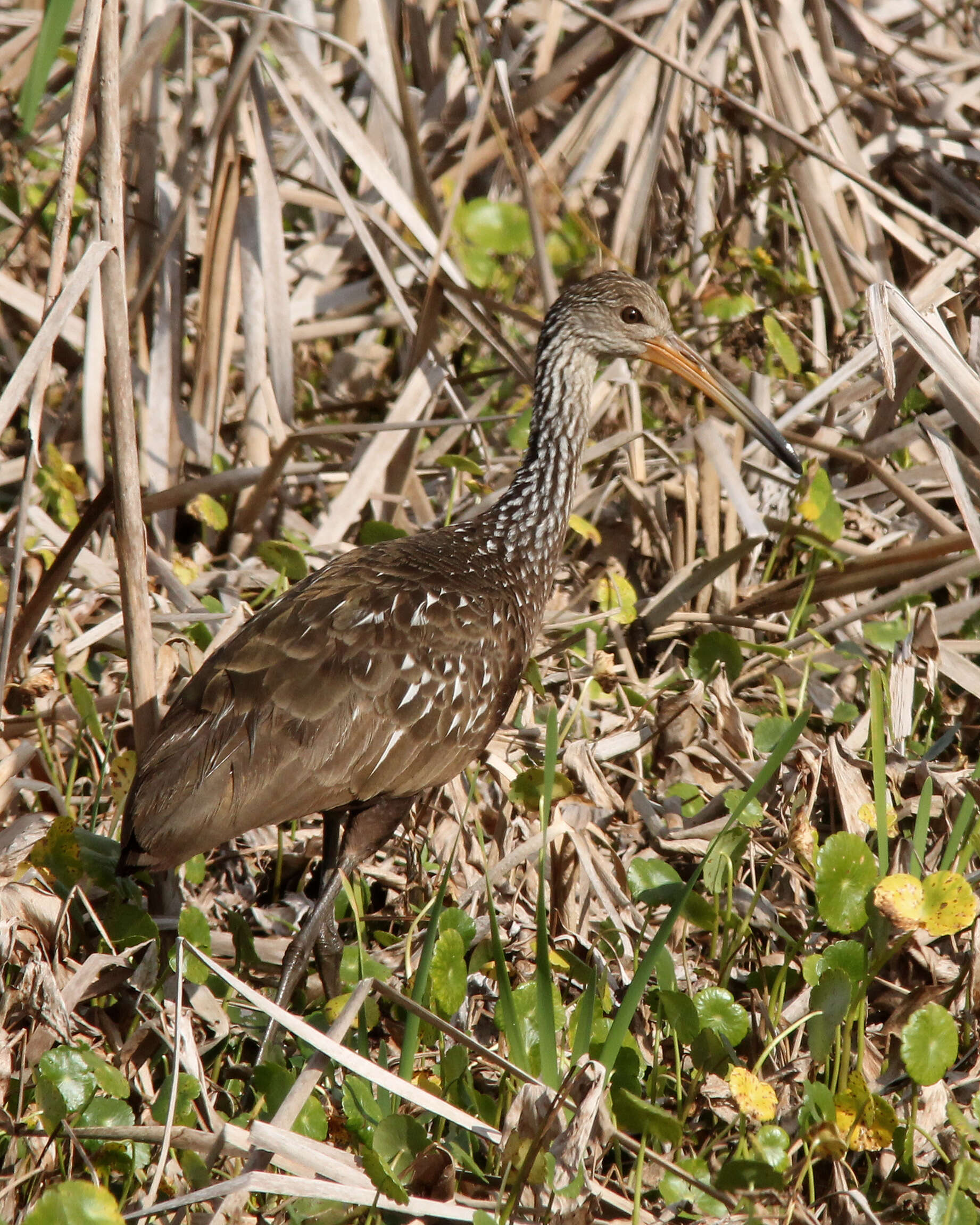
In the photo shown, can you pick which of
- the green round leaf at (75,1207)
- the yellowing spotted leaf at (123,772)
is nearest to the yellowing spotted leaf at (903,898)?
the green round leaf at (75,1207)

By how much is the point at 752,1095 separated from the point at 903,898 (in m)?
0.50

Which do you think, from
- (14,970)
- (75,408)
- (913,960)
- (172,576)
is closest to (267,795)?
(14,970)

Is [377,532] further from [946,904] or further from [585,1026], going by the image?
[946,904]

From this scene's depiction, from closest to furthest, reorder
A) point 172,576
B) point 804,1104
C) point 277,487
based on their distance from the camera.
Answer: point 804,1104
point 172,576
point 277,487

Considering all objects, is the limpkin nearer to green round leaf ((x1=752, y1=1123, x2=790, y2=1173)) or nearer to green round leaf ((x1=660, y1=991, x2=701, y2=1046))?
green round leaf ((x1=660, y1=991, x2=701, y2=1046))

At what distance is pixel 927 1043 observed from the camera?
258 cm

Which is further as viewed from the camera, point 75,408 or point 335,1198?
point 75,408

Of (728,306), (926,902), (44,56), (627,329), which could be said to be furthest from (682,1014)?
(728,306)

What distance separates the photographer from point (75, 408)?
14.4 feet

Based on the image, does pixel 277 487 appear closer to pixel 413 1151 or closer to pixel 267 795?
pixel 267 795

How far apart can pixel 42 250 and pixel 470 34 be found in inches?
72.1

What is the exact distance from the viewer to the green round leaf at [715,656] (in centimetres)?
378

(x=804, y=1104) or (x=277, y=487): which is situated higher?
(x=277, y=487)

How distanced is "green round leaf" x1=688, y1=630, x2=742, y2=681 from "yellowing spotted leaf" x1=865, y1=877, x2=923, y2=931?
1191mm
